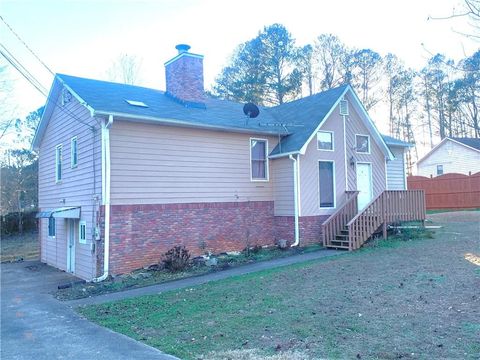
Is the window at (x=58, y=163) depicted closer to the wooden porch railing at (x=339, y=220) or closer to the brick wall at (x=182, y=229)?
the brick wall at (x=182, y=229)

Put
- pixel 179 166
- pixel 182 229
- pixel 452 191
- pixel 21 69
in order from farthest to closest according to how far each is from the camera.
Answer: pixel 452 191
pixel 179 166
pixel 182 229
pixel 21 69

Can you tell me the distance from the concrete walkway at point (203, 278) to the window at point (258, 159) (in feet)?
12.3

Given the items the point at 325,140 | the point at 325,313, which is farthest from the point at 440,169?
the point at 325,313

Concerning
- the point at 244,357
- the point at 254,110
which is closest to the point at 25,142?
the point at 254,110

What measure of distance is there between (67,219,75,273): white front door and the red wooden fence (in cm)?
2210

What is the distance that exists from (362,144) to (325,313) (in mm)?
11884

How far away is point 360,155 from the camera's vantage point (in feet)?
56.0

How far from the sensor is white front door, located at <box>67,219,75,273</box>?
14.1 m

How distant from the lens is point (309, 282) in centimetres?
902

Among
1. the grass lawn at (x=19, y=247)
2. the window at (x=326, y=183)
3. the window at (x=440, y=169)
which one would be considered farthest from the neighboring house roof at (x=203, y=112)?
the window at (x=440, y=169)

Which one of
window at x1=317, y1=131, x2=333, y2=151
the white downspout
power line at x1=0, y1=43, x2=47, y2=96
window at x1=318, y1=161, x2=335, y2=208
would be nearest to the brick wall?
the white downspout

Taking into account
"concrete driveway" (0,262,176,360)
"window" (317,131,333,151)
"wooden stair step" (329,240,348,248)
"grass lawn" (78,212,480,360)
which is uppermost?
"window" (317,131,333,151)

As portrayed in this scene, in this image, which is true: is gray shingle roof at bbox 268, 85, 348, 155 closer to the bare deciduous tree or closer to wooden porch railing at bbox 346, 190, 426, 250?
wooden porch railing at bbox 346, 190, 426, 250

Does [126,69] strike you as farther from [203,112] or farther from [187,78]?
[203,112]
